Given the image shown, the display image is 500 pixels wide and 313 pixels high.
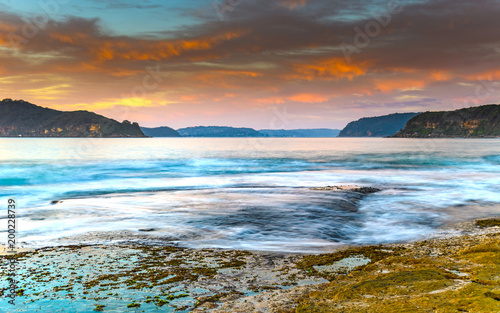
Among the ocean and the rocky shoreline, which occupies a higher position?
the rocky shoreline

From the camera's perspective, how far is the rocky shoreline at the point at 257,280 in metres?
6.48

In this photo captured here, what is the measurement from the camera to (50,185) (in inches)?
1289

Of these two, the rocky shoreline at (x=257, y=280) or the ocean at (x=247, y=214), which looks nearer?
the rocky shoreline at (x=257, y=280)

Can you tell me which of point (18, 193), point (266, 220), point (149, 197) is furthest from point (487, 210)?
point (18, 193)

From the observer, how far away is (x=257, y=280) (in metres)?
8.20

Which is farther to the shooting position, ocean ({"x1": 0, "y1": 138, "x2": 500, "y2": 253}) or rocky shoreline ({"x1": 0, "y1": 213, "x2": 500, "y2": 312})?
ocean ({"x1": 0, "y1": 138, "x2": 500, "y2": 253})

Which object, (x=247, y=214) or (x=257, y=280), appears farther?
(x=247, y=214)

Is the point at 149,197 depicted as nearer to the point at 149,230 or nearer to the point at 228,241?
the point at 149,230

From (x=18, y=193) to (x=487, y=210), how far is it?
30.6m

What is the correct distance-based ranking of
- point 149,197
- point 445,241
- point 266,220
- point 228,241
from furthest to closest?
point 149,197 < point 266,220 < point 228,241 < point 445,241

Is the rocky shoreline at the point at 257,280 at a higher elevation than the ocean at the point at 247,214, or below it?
higher

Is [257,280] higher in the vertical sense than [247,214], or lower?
higher

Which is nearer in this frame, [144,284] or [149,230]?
[144,284]

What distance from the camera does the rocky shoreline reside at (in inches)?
255
